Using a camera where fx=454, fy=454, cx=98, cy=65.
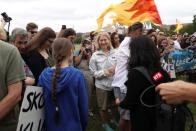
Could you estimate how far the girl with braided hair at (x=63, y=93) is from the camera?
4414mm

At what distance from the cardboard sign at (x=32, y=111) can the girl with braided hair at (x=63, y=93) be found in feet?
0.27

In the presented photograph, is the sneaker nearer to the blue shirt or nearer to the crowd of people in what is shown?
the crowd of people

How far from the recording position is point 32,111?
4.24 metres

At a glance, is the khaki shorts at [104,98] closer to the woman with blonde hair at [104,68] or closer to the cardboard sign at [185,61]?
the woman with blonde hair at [104,68]

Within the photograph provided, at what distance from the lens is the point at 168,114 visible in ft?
12.9

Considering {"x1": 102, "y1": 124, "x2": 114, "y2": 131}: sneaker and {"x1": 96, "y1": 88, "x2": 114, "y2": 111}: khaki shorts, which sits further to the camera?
{"x1": 96, "y1": 88, "x2": 114, "y2": 111}: khaki shorts

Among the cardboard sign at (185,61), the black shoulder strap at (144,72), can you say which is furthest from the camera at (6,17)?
the cardboard sign at (185,61)

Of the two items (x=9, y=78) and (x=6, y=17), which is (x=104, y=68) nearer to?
(x=6, y=17)

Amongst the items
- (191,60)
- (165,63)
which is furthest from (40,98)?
(191,60)

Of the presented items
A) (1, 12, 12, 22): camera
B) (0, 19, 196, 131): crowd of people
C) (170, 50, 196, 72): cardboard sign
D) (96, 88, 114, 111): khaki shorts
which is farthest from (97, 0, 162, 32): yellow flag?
(1, 12, 12, 22): camera

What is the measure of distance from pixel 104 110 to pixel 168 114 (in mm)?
3806

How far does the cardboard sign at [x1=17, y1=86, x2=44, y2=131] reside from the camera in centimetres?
403

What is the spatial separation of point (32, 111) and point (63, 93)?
383 millimetres

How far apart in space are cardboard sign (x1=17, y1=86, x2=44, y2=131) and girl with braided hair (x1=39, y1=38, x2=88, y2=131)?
0.08 m
